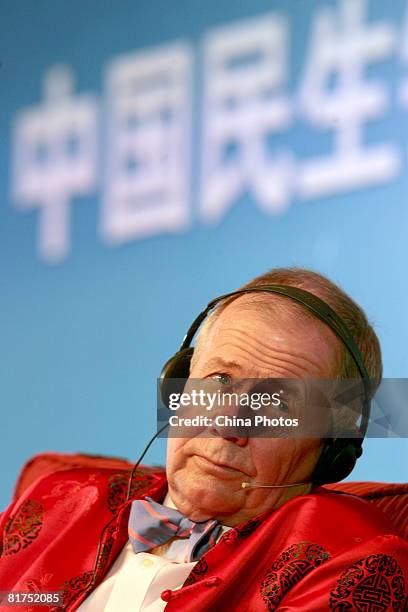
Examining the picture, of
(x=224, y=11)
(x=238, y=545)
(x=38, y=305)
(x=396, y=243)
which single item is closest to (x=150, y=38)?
(x=224, y=11)

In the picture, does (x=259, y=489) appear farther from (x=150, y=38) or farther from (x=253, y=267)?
(x=150, y=38)

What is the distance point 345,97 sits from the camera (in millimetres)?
2059

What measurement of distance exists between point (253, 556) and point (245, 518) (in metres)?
0.11

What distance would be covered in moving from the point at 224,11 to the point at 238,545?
140 cm

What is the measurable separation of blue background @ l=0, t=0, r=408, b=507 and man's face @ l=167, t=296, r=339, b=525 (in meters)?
0.40

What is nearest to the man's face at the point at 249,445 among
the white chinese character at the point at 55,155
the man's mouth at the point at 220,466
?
the man's mouth at the point at 220,466

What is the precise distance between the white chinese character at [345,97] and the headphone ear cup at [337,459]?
2.34ft

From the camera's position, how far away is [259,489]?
140 centimetres

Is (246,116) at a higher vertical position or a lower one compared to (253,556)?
higher

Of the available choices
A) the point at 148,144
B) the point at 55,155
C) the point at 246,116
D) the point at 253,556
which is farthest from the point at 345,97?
the point at 253,556

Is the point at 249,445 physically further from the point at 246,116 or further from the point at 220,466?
the point at 246,116

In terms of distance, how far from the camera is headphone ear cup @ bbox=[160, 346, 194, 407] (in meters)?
1.53

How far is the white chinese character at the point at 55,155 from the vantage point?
8.29 ft

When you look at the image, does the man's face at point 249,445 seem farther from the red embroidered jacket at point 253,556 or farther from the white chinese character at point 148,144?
the white chinese character at point 148,144
